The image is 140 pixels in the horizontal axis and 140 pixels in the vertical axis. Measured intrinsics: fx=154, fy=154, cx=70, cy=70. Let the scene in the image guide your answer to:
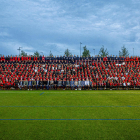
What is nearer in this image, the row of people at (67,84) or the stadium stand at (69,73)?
the row of people at (67,84)

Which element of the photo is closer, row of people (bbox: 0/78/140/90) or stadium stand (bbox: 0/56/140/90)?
row of people (bbox: 0/78/140/90)

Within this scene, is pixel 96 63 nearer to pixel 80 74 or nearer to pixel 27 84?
pixel 80 74

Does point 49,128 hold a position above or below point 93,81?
below

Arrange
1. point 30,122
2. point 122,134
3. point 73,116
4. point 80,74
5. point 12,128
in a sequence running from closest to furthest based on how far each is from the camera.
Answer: point 122,134 < point 12,128 < point 30,122 < point 73,116 < point 80,74

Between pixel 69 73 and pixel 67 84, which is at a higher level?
pixel 69 73

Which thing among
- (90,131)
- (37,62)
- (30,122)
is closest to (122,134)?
(90,131)

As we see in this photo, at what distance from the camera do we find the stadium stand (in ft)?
77.3

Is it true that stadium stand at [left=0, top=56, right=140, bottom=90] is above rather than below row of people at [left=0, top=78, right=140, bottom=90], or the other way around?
above

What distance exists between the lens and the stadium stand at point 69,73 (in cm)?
2355

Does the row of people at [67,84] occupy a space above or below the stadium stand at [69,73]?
below

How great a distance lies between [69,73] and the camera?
997 inches

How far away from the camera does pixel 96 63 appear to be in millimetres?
27406

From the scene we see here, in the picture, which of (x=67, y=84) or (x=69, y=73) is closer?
(x=67, y=84)

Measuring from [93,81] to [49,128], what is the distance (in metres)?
18.6
